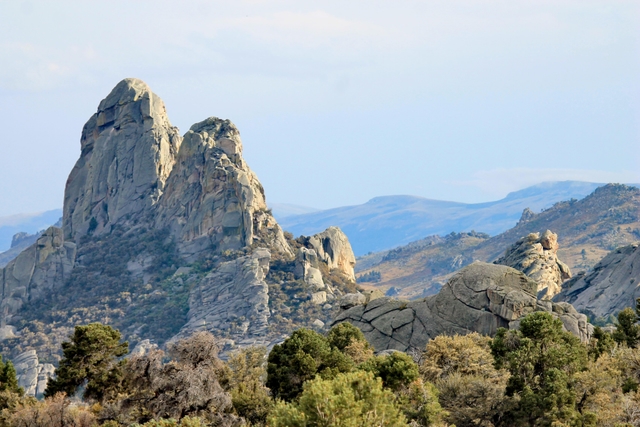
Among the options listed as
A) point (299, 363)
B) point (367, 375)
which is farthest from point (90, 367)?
point (367, 375)

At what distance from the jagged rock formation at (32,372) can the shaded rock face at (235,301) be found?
853 inches

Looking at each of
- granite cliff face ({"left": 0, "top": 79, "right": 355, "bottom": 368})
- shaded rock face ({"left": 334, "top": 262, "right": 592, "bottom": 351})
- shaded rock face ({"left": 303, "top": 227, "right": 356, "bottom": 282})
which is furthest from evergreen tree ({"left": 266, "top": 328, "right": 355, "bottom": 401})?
shaded rock face ({"left": 303, "top": 227, "right": 356, "bottom": 282})

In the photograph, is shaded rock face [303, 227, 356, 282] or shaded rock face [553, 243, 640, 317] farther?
shaded rock face [303, 227, 356, 282]

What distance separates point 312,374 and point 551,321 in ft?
51.0

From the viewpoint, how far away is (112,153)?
173750 mm

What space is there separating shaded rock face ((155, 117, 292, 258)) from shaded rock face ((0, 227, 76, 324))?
21.3 meters

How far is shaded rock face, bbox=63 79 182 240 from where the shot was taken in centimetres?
17188

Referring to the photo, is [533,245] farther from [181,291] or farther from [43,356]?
[43,356]

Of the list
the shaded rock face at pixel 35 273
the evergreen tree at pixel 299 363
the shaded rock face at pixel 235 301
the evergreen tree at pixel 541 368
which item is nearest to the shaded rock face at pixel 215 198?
the shaded rock face at pixel 235 301

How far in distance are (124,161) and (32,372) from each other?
5719 centimetres

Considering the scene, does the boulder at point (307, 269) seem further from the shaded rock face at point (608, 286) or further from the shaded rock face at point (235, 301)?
the shaded rock face at point (608, 286)

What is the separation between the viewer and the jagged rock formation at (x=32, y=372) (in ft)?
397

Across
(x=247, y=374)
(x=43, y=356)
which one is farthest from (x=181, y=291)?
(x=247, y=374)

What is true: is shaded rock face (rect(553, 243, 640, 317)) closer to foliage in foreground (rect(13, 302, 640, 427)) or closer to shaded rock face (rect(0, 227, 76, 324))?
foliage in foreground (rect(13, 302, 640, 427))
